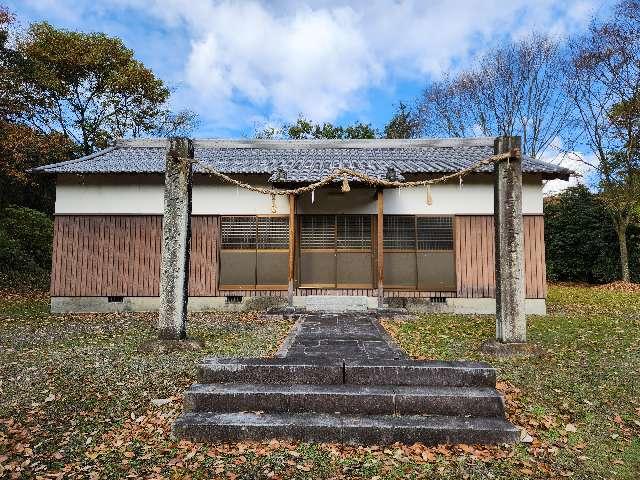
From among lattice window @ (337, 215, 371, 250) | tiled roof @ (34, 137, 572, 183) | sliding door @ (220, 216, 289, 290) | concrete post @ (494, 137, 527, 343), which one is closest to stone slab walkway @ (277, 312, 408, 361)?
concrete post @ (494, 137, 527, 343)

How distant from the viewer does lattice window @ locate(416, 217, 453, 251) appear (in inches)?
408

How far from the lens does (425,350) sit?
6.08 metres

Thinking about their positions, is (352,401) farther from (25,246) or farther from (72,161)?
(25,246)

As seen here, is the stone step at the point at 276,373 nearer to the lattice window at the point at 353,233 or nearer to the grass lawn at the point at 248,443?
the grass lawn at the point at 248,443

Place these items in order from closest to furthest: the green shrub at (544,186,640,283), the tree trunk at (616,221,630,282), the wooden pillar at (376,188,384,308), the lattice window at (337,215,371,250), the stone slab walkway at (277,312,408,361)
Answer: the stone slab walkway at (277,312,408,361) < the wooden pillar at (376,188,384,308) < the lattice window at (337,215,371,250) < the tree trunk at (616,221,630,282) < the green shrub at (544,186,640,283)

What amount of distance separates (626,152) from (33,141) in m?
22.1

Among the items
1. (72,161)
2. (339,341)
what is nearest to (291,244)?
(339,341)

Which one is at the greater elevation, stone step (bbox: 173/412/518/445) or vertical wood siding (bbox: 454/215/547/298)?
vertical wood siding (bbox: 454/215/547/298)

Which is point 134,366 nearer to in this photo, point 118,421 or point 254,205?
point 118,421

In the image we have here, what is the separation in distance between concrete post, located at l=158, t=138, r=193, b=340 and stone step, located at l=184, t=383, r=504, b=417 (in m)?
2.25

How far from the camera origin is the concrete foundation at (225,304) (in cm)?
1019

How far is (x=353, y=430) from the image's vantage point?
143 inches

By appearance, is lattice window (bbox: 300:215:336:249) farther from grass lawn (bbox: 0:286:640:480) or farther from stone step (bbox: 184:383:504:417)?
stone step (bbox: 184:383:504:417)

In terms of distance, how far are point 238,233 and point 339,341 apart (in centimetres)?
522
